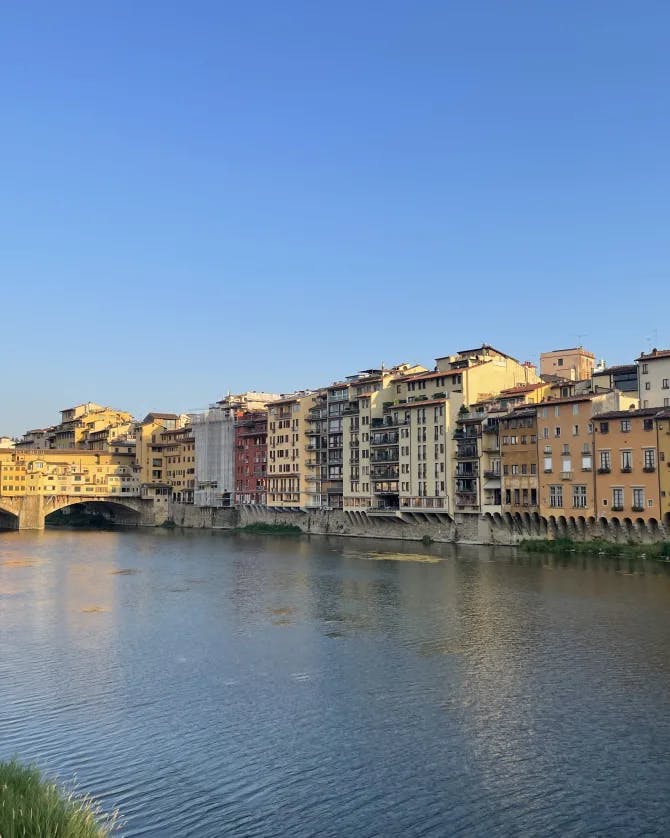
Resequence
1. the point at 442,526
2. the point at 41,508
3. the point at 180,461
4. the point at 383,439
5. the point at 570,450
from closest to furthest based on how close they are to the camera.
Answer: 1. the point at 570,450
2. the point at 442,526
3. the point at 383,439
4. the point at 41,508
5. the point at 180,461

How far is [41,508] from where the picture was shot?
112688 millimetres

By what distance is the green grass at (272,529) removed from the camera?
101m

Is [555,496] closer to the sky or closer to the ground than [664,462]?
closer to the ground

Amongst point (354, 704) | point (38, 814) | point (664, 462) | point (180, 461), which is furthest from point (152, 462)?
point (38, 814)

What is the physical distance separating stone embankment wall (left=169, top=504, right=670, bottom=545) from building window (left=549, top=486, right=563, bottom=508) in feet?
4.14

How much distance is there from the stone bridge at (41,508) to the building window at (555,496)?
72.4 m

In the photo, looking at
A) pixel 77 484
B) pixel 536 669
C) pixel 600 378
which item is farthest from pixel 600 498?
pixel 77 484

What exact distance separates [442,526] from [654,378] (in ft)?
80.8

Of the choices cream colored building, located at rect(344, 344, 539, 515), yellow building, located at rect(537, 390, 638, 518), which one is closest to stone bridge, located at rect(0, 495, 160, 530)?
cream colored building, located at rect(344, 344, 539, 515)

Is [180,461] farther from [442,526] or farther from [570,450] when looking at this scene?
[570,450]

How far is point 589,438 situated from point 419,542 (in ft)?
75.2

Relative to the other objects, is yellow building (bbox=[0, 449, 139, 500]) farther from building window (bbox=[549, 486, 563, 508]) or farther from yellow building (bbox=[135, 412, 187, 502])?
building window (bbox=[549, 486, 563, 508])

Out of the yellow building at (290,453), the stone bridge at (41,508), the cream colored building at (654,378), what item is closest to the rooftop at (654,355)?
the cream colored building at (654,378)

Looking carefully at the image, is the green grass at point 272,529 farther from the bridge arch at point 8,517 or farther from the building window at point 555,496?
the building window at point 555,496
